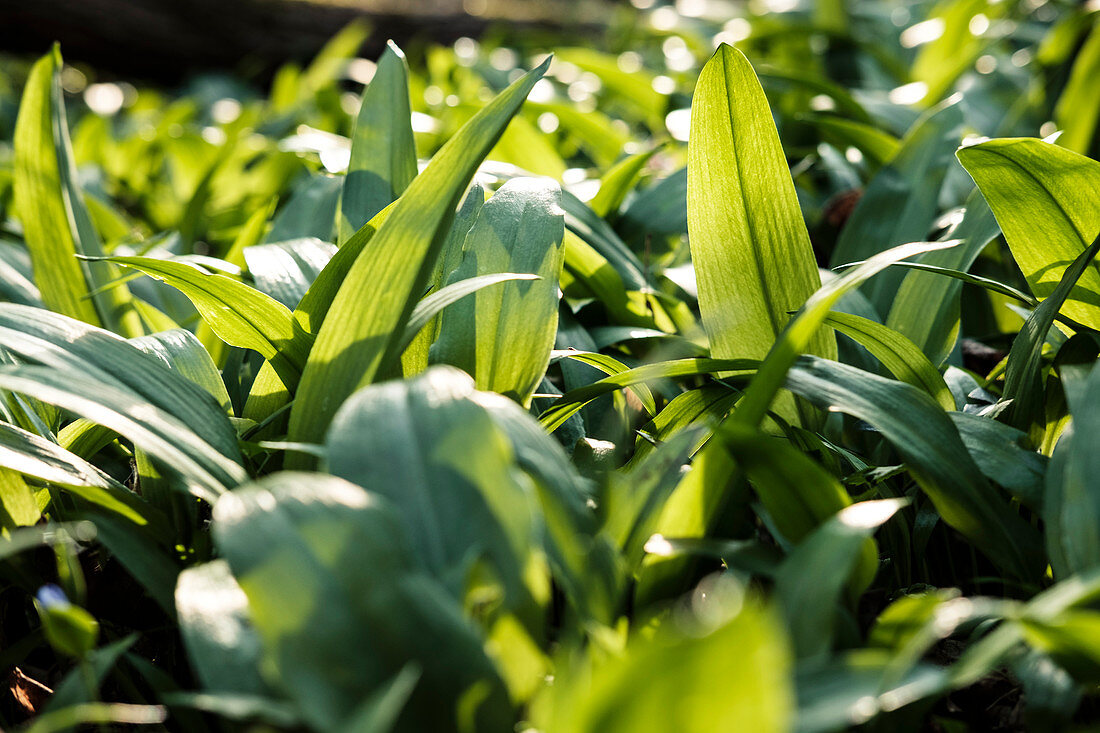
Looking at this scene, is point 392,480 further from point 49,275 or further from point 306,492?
point 49,275

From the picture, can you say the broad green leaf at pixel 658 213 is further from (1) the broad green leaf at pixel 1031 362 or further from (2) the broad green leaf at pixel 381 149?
(1) the broad green leaf at pixel 1031 362

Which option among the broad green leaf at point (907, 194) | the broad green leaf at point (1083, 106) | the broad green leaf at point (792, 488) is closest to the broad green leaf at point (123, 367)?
the broad green leaf at point (792, 488)

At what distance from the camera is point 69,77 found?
4590 millimetres

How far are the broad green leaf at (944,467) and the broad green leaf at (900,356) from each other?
100mm

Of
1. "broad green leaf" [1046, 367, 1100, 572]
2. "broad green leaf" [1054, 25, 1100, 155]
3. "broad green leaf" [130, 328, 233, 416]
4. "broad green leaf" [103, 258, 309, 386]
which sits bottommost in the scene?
"broad green leaf" [1046, 367, 1100, 572]

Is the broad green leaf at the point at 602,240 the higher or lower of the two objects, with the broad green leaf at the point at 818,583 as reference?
higher

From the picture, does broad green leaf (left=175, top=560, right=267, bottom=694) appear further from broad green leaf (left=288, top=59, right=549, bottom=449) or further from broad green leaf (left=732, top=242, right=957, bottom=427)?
broad green leaf (left=732, top=242, right=957, bottom=427)

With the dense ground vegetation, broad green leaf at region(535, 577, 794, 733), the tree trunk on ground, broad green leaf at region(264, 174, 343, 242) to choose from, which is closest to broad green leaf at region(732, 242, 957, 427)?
the dense ground vegetation

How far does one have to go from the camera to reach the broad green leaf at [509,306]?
707 millimetres

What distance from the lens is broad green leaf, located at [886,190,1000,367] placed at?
844 millimetres

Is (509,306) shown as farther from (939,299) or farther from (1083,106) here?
(1083,106)

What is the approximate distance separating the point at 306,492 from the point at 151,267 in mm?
359

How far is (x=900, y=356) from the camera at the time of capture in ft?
2.39

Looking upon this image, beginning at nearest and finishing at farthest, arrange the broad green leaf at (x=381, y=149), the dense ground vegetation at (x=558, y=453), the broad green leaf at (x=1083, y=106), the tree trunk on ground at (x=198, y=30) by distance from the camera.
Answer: the dense ground vegetation at (x=558, y=453)
the broad green leaf at (x=381, y=149)
the broad green leaf at (x=1083, y=106)
the tree trunk on ground at (x=198, y=30)
